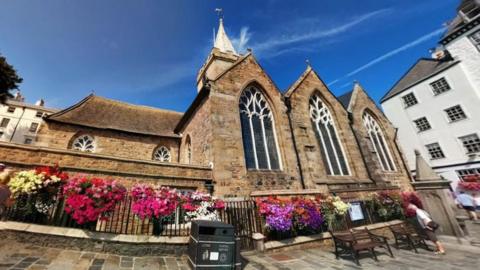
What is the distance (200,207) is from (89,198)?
321 cm

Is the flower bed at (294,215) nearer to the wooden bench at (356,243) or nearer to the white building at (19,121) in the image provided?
the wooden bench at (356,243)

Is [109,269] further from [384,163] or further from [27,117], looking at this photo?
[27,117]

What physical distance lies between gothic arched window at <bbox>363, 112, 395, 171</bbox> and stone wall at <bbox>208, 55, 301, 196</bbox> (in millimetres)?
10632

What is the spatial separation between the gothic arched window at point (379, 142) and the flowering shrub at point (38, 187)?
70.3 feet

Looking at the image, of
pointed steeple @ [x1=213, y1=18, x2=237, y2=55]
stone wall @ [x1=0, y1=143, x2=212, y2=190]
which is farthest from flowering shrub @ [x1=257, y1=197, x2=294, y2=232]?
pointed steeple @ [x1=213, y1=18, x2=237, y2=55]

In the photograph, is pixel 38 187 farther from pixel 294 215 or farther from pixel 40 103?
pixel 40 103

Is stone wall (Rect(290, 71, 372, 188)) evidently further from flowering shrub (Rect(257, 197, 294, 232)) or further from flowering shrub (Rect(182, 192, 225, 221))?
flowering shrub (Rect(182, 192, 225, 221))

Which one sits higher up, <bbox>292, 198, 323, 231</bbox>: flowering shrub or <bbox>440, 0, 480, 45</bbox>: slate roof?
<bbox>440, 0, 480, 45</bbox>: slate roof

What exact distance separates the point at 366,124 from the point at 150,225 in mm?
21246

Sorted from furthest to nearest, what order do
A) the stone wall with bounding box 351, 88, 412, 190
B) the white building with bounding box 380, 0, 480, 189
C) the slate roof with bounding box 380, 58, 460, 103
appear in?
the slate roof with bounding box 380, 58, 460, 103 < the white building with bounding box 380, 0, 480, 189 < the stone wall with bounding box 351, 88, 412, 190

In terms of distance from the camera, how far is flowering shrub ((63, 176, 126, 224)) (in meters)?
5.27

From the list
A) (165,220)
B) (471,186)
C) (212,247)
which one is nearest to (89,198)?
(165,220)

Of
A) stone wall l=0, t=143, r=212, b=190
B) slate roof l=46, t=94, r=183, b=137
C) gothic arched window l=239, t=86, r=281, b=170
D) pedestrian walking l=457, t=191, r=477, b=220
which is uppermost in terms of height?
slate roof l=46, t=94, r=183, b=137

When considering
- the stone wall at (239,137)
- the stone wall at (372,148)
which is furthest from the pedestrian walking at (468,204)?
the stone wall at (239,137)
